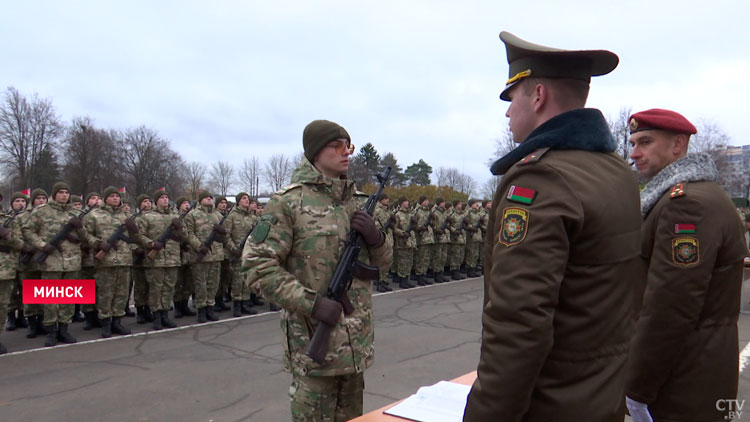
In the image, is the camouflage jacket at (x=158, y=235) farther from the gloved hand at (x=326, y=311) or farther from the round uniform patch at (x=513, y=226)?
the round uniform patch at (x=513, y=226)

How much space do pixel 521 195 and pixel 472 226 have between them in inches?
578

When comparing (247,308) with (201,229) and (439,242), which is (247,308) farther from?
(439,242)

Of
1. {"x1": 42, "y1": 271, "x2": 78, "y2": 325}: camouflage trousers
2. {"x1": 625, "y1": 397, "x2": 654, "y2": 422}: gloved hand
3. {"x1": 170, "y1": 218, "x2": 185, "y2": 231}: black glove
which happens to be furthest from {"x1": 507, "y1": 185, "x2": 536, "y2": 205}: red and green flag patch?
{"x1": 170, "y1": 218, "x2": 185, "y2": 231}: black glove

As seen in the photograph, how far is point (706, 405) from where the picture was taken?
2.41 meters

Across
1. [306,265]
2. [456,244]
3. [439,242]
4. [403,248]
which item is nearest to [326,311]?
[306,265]

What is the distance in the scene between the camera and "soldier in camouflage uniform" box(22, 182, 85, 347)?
7457 mm

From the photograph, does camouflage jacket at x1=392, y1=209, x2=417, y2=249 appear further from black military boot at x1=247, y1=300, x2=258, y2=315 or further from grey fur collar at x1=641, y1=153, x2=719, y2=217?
grey fur collar at x1=641, y1=153, x2=719, y2=217

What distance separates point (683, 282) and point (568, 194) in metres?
1.29

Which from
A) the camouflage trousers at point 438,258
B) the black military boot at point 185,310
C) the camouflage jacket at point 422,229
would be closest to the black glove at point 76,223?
the black military boot at point 185,310

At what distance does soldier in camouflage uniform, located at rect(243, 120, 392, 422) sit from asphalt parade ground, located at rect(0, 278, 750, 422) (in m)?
1.98

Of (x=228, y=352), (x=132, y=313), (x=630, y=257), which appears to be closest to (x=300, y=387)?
(x=630, y=257)

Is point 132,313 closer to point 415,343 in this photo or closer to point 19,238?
point 19,238

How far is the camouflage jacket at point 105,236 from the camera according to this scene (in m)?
8.14

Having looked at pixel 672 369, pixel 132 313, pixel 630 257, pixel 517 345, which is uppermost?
pixel 630 257
